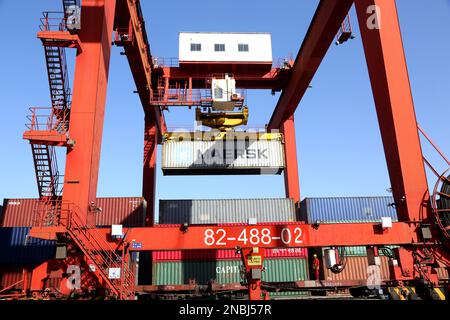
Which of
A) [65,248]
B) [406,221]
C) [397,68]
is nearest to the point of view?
[65,248]

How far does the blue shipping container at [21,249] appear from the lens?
19.3 metres

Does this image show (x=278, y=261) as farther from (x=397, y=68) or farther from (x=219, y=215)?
(x=397, y=68)

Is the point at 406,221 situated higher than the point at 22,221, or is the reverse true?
the point at 22,221

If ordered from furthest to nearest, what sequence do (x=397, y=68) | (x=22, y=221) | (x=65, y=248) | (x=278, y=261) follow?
(x=22, y=221) < (x=278, y=261) < (x=397, y=68) < (x=65, y=248)

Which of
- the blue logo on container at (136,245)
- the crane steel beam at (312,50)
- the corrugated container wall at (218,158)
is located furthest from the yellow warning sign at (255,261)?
the crane steel beam at (312,50)

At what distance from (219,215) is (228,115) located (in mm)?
6559

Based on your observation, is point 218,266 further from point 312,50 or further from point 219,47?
point 219,47

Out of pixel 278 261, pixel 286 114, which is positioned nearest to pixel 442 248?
pixel 278 261

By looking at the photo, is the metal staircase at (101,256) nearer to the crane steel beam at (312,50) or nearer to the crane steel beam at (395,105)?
the crane steel beam at (395,105)

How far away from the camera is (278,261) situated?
63.0 ft

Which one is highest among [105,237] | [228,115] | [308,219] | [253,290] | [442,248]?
[228,115]

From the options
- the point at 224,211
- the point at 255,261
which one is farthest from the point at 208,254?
the point at 255,261

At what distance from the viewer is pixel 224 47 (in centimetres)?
2005

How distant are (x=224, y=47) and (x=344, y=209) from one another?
12949 millimetres
